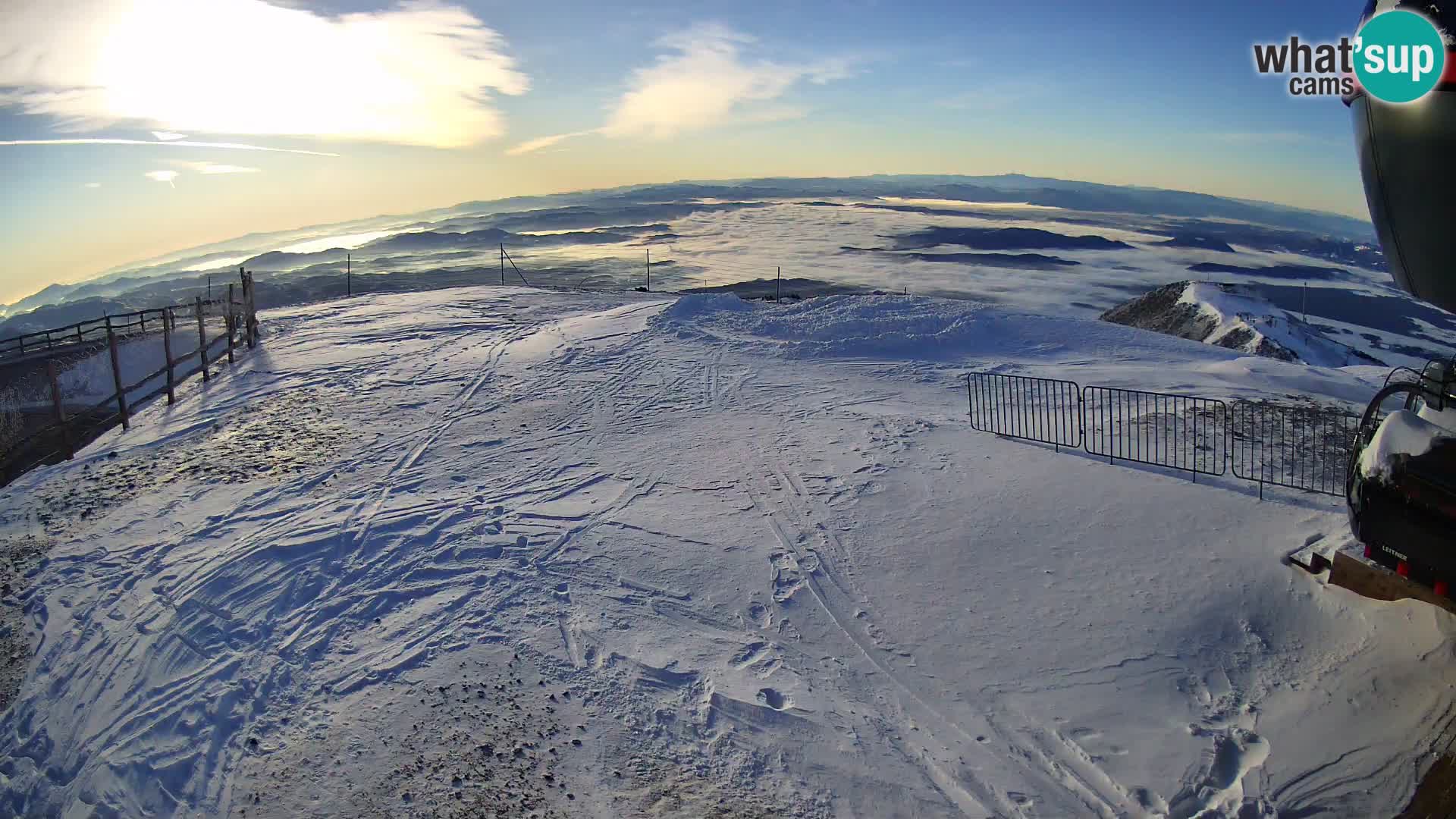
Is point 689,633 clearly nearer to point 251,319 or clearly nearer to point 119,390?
point 119,390

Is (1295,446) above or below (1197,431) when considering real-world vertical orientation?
below

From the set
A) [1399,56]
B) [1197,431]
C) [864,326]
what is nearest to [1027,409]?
[1197,431]

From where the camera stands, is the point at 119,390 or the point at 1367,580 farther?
the point at 119,390

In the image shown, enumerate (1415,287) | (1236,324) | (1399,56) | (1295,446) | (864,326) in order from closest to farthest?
1. (1399,56)
2. (1415,287)
3. (1295,446)
4. (864,326)
5. (1236,324)

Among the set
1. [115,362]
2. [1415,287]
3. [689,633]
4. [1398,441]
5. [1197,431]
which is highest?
[1415,287]

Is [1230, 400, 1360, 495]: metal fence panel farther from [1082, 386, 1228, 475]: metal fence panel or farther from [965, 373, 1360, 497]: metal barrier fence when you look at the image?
[1082, 386, 1228, 475]: metal fence panel

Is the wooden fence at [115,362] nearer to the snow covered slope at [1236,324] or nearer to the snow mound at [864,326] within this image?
the snow mound at [864,326]

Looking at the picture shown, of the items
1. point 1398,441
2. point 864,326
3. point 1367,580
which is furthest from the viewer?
point 864,326
